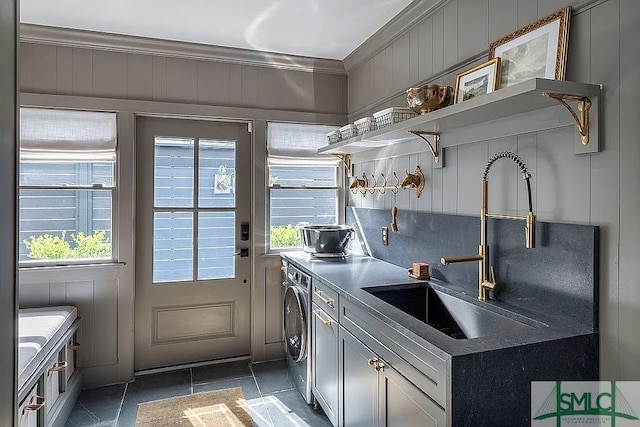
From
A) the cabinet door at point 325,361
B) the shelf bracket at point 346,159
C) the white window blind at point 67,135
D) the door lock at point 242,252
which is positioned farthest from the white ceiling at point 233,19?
the cabinet door at point 325,361

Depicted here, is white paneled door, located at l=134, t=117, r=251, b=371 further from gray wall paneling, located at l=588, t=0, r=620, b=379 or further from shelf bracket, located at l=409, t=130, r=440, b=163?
gray wall paneling, located at l=588, t=0, r=620, b=379

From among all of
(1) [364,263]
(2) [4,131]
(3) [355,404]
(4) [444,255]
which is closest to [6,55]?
(2) [4,131]

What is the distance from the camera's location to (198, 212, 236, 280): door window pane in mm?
3281

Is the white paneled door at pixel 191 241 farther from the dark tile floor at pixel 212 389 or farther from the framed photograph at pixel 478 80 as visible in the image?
the framed photograph at pixel 478 80

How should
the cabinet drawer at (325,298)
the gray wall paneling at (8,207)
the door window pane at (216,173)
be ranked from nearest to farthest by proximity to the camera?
1. the gray wall paneling at (8,207)
2. the cabinet drawer at (325,298)
3. the door window pane at (216,173)

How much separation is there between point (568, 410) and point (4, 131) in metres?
1.78

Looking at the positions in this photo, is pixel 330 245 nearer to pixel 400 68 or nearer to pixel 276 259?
pixel 276 259

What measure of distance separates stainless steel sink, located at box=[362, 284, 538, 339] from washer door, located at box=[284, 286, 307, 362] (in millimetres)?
718

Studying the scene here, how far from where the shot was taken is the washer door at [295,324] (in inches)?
104

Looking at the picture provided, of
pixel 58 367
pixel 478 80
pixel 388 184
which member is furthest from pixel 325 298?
pixel 58 367

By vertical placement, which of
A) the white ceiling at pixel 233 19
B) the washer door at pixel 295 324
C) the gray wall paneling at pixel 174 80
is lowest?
the washer door at pixel 295 324

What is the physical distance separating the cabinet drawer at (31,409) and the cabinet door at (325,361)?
144cm

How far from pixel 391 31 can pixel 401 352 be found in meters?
2.11

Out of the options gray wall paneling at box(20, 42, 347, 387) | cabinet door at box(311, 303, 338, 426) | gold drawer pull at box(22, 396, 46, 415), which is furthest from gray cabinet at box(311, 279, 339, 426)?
gold drawer pull at box(22, 396, 46, 415)
